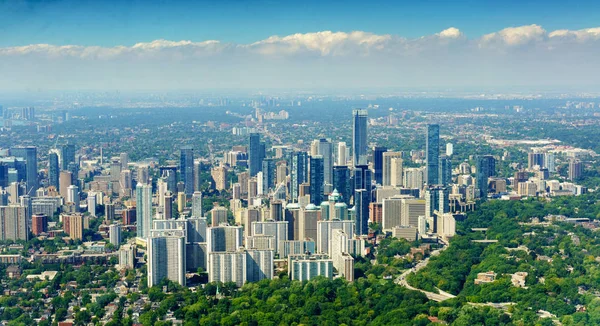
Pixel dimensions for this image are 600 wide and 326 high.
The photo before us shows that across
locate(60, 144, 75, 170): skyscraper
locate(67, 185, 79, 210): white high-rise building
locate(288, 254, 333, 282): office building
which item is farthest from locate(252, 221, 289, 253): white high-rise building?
locate(60, 144, 75, 170): skyscraper

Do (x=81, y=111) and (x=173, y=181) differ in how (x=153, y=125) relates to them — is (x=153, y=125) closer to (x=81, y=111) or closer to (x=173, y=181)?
(x=81, y=111)

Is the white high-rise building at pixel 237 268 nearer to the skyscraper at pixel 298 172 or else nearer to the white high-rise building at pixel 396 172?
the skyscraper at pixel 298 172

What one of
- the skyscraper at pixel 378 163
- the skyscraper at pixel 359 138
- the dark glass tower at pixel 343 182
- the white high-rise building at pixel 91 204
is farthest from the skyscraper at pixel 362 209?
the skyscraper at pixel 359 138

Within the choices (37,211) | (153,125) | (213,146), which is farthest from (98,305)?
(153,125)

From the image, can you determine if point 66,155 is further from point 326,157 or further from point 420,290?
point 420,290

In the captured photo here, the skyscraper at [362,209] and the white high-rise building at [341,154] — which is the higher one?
the white high-rise building at [341,154]

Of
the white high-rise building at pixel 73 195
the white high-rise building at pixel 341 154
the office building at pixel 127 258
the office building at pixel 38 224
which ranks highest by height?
the white high-rise building at pixel 341 154

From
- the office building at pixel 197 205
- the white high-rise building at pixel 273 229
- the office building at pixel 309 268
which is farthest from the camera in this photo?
the office building at pixel 197 205
